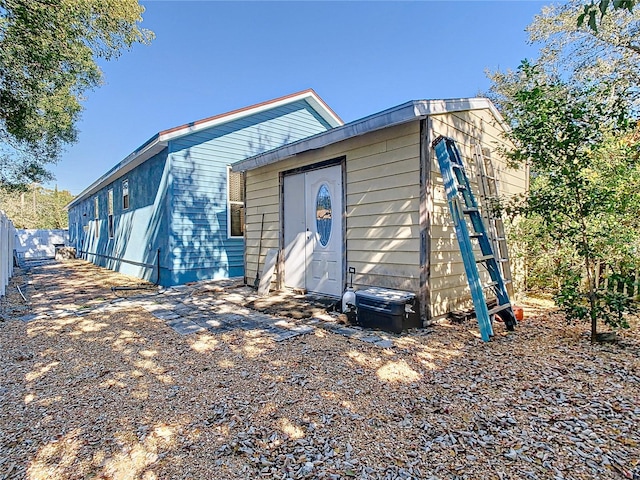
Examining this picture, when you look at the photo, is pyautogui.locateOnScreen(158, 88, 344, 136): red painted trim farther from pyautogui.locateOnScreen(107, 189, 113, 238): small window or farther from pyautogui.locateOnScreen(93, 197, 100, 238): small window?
pyautogui.locateOnScreen(93, 197, 100, 238): small window

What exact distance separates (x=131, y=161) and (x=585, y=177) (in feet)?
33.2

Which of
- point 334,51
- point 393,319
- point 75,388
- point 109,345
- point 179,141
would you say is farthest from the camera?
point 334,51

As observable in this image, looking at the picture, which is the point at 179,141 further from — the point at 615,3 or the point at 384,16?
the point at 615,3

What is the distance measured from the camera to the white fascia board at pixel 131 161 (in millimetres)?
7925

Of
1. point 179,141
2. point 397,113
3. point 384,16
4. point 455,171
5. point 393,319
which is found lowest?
point 393,319

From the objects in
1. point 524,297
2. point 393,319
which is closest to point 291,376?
point 393,319

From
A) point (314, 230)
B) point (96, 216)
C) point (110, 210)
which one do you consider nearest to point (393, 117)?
point (314, 230)

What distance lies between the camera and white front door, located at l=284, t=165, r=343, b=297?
539 centimetres

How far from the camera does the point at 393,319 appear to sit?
152 inches

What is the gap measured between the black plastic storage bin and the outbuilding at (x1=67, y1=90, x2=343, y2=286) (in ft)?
17.7

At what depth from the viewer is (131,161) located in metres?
9.29

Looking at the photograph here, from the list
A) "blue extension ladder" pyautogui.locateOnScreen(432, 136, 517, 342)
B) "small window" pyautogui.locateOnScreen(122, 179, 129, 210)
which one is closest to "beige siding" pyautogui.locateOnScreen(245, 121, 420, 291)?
"blue extension ladder" pyautogui.locateOnScreen(432, 136, 517, 342)

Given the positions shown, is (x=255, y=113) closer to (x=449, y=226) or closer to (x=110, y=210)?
(x=449, y=226)

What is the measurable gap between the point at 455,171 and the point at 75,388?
14.9 ft
